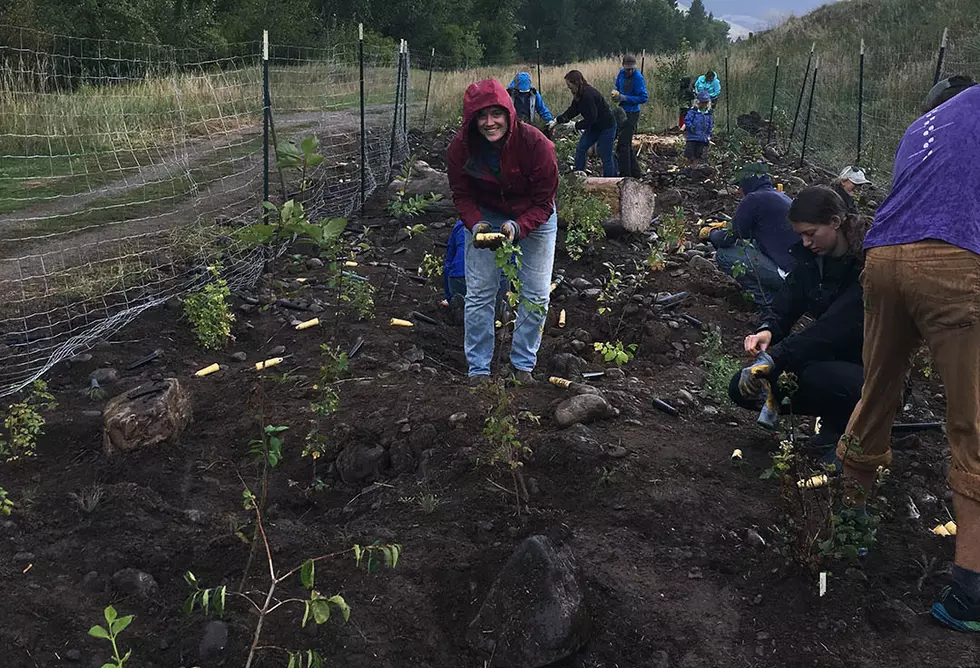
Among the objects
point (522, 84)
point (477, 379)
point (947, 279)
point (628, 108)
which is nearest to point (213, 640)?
point (477, 379)

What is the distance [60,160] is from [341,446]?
24.6ft

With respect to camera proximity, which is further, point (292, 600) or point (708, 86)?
point (708, 86)

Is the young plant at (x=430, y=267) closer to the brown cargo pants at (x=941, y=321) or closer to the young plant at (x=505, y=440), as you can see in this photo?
the young plant at (x=505, y=440)

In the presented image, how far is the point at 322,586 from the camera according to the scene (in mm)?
2582

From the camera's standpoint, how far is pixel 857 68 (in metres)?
16.0

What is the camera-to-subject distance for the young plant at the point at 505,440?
9.57 feet

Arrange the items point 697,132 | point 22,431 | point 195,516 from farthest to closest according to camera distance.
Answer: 1. point 697,132
2. point 22,431
3. point 195,516

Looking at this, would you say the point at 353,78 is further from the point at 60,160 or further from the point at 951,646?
the point at 951,646

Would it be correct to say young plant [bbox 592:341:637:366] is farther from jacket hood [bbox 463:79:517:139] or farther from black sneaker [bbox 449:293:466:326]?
jacket hood [bbox 463:79:517:139]

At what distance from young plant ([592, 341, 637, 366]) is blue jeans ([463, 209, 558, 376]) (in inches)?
16.4

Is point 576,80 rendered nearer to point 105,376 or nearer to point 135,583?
point 105,376

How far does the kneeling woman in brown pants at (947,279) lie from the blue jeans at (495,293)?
74.3 inches

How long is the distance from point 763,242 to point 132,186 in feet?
19.8

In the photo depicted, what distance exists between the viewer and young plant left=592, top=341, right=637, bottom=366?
424 centimetres
